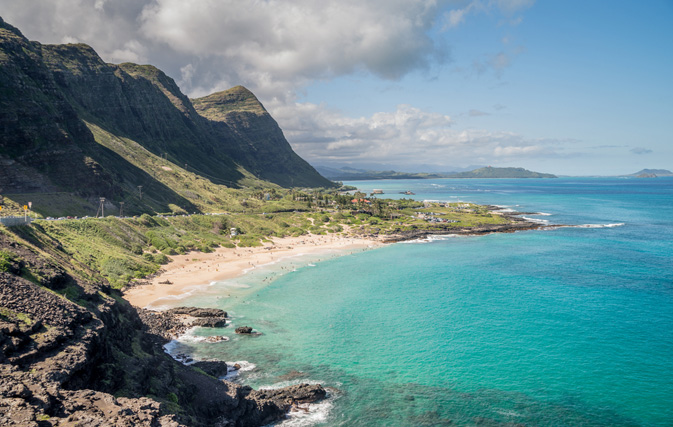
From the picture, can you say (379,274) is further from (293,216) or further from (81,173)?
(81,173)

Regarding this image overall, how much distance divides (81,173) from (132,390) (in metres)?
95.4

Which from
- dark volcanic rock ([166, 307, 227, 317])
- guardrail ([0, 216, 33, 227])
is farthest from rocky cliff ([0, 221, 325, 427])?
dark volcanic rock ([166, 307, 227, 317])

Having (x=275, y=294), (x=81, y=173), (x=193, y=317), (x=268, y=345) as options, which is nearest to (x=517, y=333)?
(x=268, y=345)

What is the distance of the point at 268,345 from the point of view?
4075cm

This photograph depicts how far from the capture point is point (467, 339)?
42.8 m

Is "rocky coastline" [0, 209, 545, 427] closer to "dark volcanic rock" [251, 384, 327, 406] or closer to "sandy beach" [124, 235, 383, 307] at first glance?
"dark volcanic rock" [251, 384, 327, 406]

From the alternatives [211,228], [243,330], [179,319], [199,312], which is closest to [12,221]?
[179,319]

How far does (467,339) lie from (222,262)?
51.7 meters

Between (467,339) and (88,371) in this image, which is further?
(467,339)

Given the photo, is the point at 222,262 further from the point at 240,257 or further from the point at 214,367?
the point at 214,367

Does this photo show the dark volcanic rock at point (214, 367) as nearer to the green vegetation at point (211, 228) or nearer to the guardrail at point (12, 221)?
the green vegetation at point (211, 228)

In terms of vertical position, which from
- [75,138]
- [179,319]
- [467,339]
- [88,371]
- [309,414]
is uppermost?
[75,138]

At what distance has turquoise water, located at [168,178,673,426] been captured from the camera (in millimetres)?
30297

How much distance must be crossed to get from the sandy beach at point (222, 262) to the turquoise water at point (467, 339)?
19.2 ft
